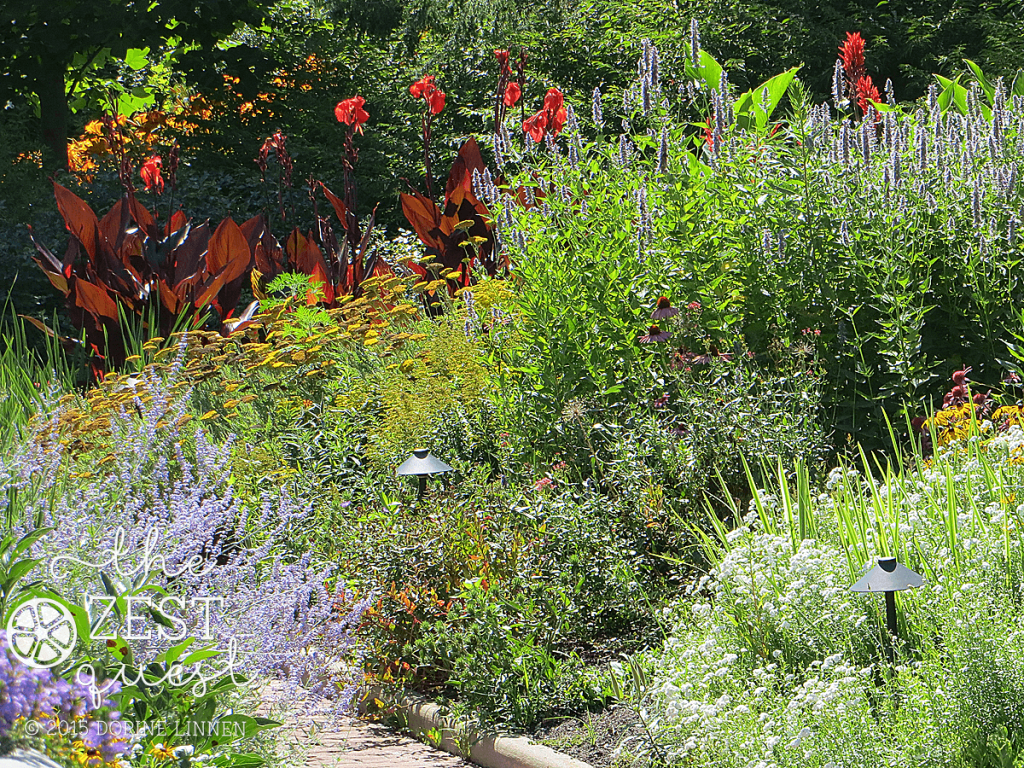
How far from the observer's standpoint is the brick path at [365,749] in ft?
10.8

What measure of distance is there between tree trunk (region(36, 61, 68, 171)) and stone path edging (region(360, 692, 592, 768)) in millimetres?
11085

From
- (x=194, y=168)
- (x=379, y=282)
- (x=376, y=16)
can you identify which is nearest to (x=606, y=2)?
(x=376, y=16)

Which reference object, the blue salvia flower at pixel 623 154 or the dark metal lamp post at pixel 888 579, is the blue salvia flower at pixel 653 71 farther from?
the dark metal lamp post at pixel 888 579

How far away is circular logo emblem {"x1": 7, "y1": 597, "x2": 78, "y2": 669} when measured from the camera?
6.48ft

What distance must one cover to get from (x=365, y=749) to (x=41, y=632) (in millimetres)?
1689

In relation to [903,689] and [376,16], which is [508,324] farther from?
[376,16]

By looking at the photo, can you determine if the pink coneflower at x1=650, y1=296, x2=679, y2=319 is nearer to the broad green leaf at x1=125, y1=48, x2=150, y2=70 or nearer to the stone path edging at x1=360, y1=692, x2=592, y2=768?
the stone path edging at x1=360, y1=692, x2=592, y2=768

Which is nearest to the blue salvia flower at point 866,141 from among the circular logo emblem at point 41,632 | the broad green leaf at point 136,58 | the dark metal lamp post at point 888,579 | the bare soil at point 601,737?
the dark metal lamp post at point 888,579

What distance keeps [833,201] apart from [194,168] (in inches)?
398

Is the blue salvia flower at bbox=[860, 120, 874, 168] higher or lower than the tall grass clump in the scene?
higher

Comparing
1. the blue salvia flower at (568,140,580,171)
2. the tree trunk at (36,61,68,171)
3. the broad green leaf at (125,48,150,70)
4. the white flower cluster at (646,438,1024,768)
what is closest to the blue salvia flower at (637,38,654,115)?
the blue salvia flower at (568,140,580,171)

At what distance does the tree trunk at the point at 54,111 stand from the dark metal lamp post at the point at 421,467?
1044 centimetres

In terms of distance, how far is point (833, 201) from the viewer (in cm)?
443

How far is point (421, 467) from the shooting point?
4.02 meters
